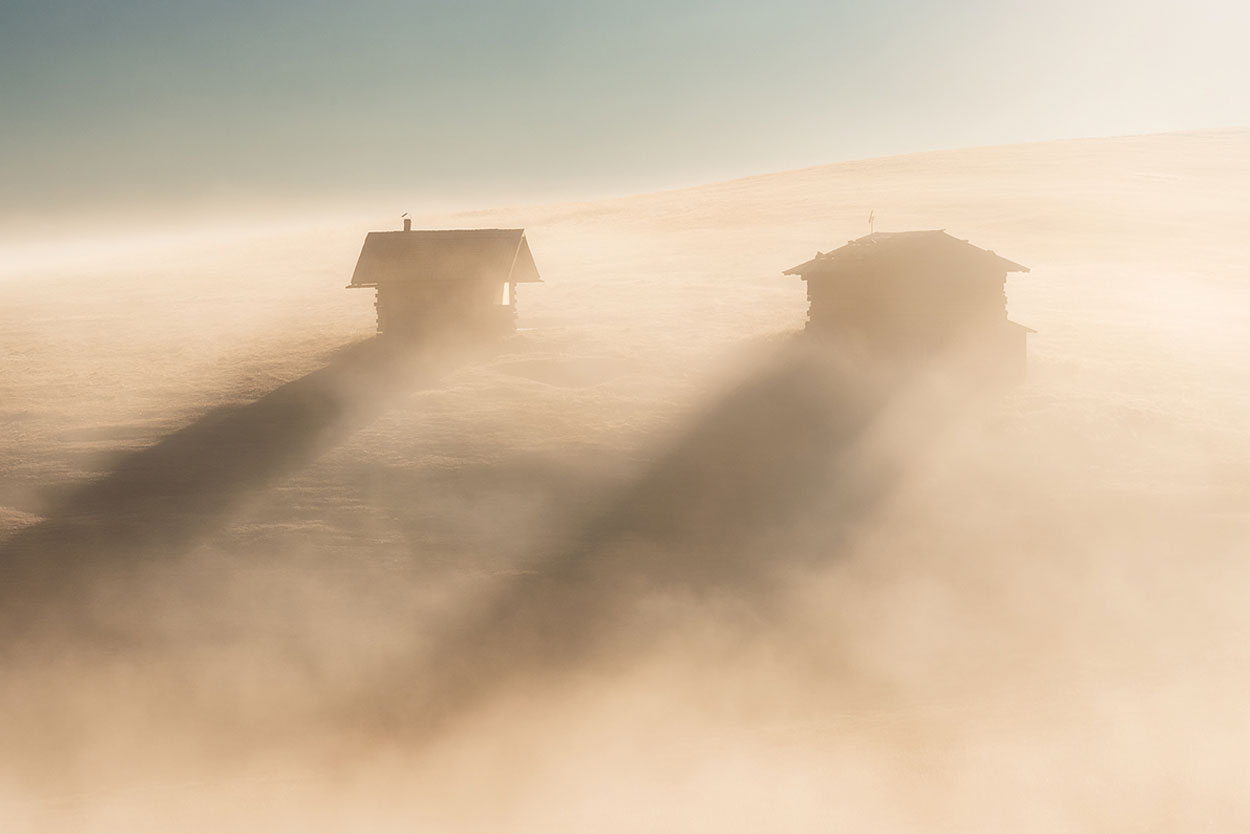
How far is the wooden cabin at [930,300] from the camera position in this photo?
2770 cm

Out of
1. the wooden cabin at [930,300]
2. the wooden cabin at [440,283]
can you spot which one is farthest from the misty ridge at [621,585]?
the wooden cabin at [930,300]

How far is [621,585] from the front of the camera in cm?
1706

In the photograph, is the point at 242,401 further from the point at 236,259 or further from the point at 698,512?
the point at 236,259

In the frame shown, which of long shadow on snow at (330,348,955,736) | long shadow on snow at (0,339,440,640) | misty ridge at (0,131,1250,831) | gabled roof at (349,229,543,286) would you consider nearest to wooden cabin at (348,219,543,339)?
gabled roof at (349,229,543,286)

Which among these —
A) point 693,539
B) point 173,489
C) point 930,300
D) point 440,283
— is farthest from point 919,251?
point 173,489

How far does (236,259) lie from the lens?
188 feet

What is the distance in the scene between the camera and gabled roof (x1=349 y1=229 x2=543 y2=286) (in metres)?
31.0

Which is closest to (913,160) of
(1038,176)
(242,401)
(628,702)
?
(1038,176)

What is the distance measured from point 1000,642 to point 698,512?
20.6 ft

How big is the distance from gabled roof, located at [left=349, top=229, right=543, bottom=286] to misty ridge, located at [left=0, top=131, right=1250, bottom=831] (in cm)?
257

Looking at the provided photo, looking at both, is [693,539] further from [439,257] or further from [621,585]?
[439,257]

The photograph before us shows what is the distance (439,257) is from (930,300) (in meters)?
15.4

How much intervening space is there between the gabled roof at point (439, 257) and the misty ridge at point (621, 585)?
8.45 feet

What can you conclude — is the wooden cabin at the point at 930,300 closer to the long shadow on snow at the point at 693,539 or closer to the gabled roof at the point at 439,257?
the long shadow on snow at the point at 693,539
